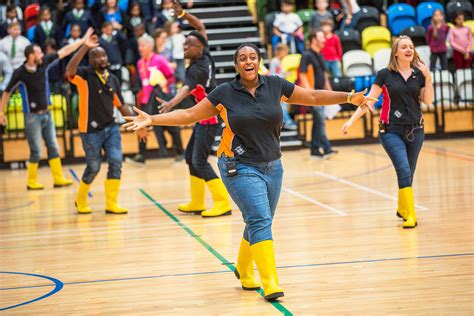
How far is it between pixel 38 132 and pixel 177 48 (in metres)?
5.20

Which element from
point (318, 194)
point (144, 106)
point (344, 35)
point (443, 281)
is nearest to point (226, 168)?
Result: point (443, 281)

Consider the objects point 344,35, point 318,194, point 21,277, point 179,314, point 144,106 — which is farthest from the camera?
point 344,35

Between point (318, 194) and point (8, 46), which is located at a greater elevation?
point (8, 46)

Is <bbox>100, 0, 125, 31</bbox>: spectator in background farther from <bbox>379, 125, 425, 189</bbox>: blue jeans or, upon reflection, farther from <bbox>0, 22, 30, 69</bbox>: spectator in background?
<bbox>379, 125, 425, 189</bbox>: blue jeans

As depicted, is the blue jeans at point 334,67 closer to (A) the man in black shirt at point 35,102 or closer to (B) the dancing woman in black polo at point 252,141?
(A) the man in black shirt at point 35,102

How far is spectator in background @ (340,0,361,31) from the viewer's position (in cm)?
2008

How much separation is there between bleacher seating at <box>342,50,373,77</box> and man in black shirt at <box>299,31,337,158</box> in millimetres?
2984

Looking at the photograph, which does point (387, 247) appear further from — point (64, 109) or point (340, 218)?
point (64, 109)

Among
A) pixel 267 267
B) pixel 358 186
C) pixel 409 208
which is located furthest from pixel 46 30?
pixel 267 267

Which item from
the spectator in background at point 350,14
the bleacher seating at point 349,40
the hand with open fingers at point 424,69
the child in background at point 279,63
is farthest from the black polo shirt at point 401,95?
the spectator in background at point 350,14

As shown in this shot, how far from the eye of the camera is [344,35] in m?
19.6

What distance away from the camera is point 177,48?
1838 cm

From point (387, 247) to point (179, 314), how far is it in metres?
2.64

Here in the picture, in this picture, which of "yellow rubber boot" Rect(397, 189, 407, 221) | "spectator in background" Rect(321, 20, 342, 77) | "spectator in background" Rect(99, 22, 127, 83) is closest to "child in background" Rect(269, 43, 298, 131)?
"spectator in background" Rect(321, 20, 342, 77)
